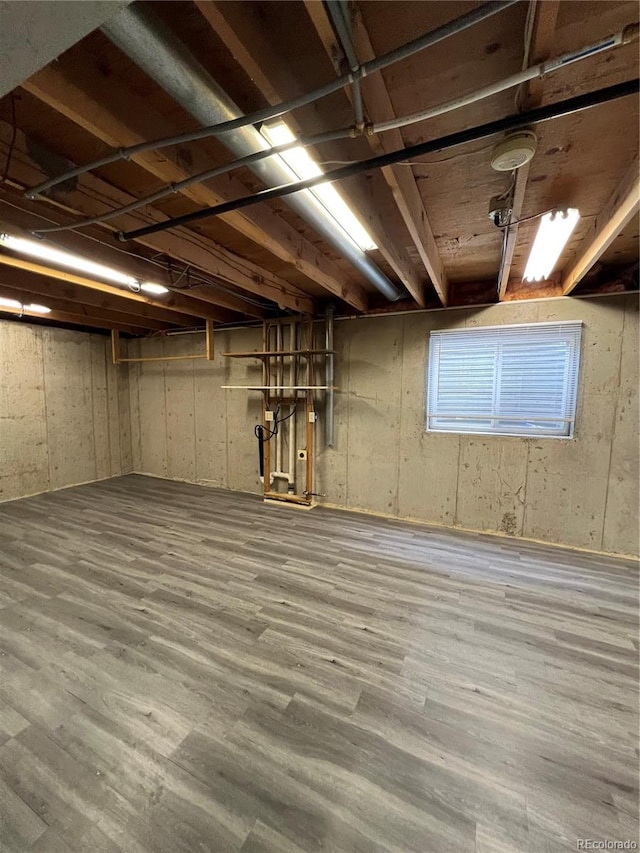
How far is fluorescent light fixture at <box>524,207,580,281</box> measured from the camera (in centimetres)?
180

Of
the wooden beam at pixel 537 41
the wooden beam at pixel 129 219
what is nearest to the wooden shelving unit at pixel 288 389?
the wooden beam at pixel 129 219

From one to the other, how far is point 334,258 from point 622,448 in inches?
117

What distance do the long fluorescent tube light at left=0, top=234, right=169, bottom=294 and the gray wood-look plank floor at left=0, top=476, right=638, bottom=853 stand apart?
224 centimetres

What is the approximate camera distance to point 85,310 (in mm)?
4039

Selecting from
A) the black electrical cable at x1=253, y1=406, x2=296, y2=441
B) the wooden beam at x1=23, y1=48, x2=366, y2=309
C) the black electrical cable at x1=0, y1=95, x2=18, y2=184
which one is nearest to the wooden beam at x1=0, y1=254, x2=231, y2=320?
the black electrical cable at x1=0, y1=95, x2=18, y2=184

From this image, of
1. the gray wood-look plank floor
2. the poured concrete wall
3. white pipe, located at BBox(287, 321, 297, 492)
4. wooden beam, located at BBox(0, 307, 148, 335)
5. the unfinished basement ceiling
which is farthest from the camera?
white pipe, located at BBox(287, 321, 297, 492)

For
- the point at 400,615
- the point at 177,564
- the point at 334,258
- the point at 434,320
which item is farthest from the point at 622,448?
the point at 177,564

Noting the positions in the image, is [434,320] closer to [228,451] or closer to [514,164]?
[514,164]

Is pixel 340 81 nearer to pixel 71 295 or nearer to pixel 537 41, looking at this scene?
pixel 537 41

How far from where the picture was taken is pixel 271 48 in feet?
3.26

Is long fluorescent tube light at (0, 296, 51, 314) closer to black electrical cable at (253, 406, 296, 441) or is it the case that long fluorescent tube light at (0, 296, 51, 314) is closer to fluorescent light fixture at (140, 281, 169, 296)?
fluorescent light fixture at (140, 281, 169, 296)

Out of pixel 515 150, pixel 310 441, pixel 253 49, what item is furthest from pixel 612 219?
pixel 310 441

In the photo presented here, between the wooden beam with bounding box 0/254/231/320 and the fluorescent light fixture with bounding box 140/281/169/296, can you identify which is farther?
the fluorescent light fixture with bounding box 140/281/169/296

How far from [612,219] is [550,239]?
371 millimetres
